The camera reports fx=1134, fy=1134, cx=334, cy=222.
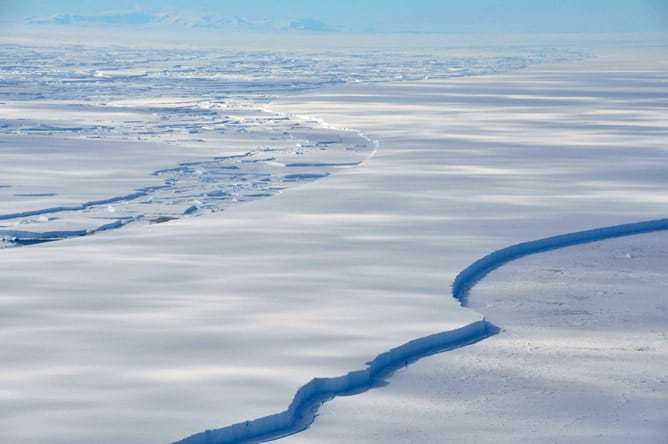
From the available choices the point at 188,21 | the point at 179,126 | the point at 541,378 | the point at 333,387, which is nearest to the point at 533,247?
the point at 541,378

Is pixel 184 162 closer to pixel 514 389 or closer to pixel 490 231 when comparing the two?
pixel 490 231

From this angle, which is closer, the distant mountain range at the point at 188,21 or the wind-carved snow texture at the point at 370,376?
the wind-carved snow texture at the point at 370,376

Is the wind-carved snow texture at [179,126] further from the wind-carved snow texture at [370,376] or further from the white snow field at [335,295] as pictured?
the wind-carved snow texture at [370,376]

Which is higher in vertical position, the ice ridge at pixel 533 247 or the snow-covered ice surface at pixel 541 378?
the ice ridge at pixel 533 247

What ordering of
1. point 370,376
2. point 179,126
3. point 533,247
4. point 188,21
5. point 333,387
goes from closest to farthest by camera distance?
point 333,387 < point 370,376 < point 533,247 < point 179,126 < point 188,21

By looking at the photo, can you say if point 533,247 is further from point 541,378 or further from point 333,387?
point 333,387

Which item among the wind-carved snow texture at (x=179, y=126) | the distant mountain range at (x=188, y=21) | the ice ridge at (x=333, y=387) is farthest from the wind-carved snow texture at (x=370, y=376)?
the distant mountain range at (x=188, y=21)

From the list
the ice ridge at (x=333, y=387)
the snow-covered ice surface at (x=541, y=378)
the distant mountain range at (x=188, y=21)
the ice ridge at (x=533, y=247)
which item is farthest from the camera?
the distant mountain range at (x=188, y=21)

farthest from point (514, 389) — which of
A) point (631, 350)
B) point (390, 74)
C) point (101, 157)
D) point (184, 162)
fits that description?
point (390, 74)
